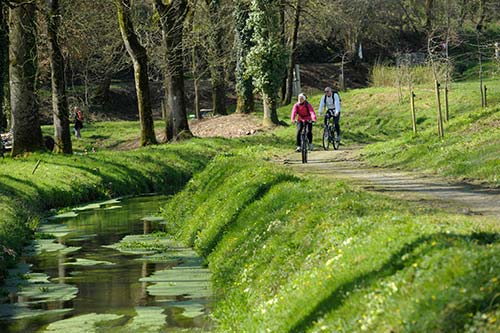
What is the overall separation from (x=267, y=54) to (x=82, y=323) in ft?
125

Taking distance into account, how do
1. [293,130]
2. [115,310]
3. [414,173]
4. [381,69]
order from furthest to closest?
1. [381,69]
2. [293,130]
3. [414,173]
4. [115,310]

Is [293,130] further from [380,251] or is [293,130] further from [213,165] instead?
[380,251]

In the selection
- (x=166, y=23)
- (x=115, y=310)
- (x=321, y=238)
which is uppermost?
(x=166, y=23)

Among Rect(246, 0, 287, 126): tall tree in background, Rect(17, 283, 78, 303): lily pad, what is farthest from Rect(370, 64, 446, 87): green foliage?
Rect(17, 283, 78, 303): lily pad

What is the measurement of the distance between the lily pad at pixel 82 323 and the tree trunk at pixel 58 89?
67.3ft

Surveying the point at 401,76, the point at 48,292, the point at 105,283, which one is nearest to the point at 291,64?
the point at 401,76

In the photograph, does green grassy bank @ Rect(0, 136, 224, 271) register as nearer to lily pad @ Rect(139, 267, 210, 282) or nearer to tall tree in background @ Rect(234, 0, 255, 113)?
lily pad @ Rect(139, 267, 210, 282)

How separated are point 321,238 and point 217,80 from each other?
44201 millimetres

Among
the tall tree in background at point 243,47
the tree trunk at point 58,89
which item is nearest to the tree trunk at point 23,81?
the tree trunk at point 58,89

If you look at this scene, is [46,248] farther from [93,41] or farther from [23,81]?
[93,41]

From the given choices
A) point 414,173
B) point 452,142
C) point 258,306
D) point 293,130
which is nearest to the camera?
point 258,306

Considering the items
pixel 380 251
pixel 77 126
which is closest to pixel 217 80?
pixel 77 126

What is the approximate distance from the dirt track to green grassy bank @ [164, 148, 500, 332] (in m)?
1.23

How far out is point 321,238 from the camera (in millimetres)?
12156
